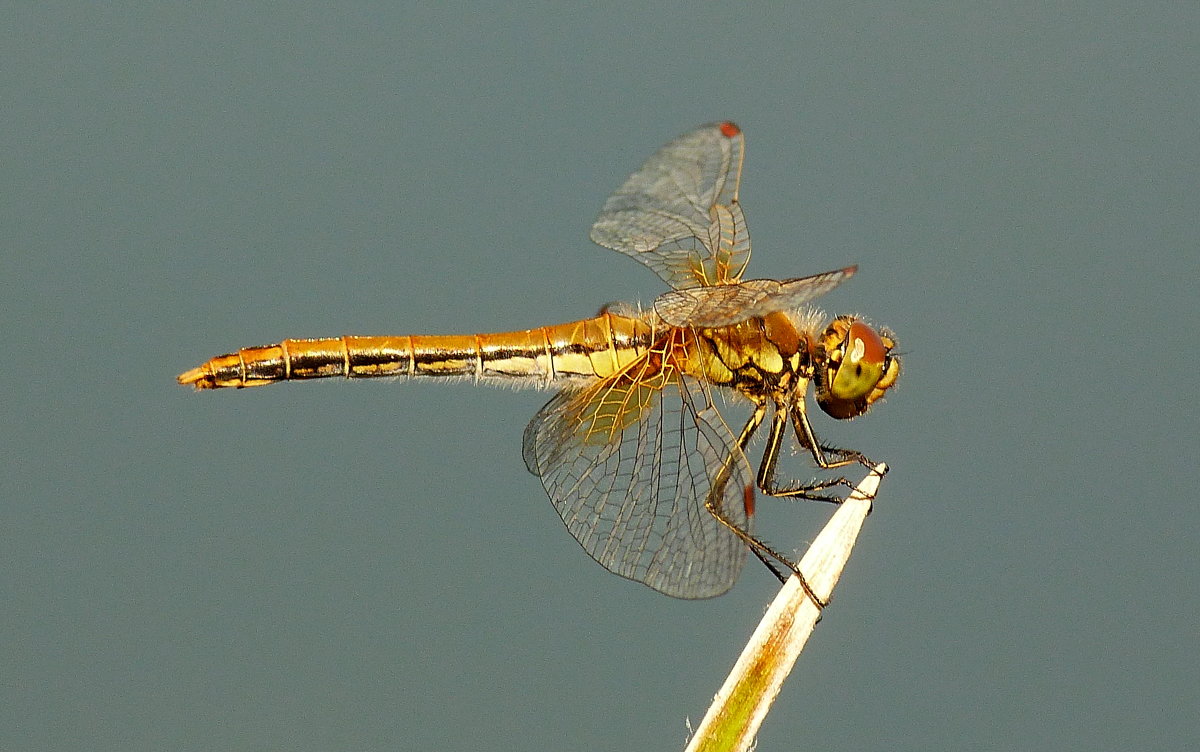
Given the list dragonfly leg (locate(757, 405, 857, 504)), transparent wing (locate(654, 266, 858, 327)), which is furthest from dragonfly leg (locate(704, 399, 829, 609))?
transparent wing (locate(654, 266, 858, 327))

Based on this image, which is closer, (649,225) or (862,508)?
(862,508)

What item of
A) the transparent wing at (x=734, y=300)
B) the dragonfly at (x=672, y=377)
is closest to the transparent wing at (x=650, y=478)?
the dragonfly at (x=672, y=377)

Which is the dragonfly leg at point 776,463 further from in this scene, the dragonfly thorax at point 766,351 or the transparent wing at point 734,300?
the transparent wing at point 734,300

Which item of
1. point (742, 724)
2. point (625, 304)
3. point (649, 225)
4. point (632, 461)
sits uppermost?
point (649, 225)

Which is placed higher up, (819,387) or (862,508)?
(819,387)

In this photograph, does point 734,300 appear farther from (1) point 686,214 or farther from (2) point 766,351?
(1) point 686,214

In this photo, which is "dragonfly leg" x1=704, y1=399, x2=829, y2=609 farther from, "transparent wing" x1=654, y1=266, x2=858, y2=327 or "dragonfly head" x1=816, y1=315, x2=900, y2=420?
"transparent wing" x1=654, y1=266, x2=858, y2=327

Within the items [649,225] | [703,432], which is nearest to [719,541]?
[703,432]

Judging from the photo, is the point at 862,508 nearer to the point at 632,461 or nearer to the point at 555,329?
the point at 632,461
